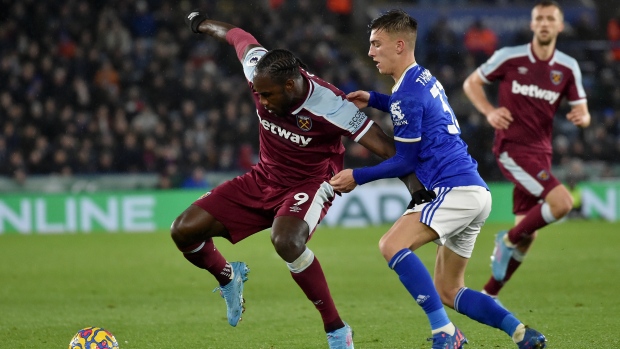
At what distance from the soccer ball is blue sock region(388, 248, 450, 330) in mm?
1807

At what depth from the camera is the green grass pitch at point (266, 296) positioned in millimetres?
→ 6449

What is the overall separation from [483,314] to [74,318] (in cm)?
378

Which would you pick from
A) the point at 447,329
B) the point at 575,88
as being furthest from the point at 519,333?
the point at 575,88

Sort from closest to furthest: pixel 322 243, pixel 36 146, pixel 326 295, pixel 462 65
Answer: pixel 326 295
pixel 322 243
pixel 36 146
pixel 462 65

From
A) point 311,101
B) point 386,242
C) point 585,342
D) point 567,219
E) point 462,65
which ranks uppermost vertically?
point 311,101

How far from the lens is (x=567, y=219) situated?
57.0ft

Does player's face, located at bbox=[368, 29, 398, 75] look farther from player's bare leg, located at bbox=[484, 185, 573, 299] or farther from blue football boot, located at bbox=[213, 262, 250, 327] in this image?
player's bare leg, located at bbox=[484, 185, 573, 299]

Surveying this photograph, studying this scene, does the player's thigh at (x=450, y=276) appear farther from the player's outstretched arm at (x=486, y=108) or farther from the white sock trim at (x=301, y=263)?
the player's outstretched arm at (x=486, y=108)

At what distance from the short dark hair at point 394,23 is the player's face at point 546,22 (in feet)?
9.38

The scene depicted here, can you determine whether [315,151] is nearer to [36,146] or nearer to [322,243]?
[322,243]

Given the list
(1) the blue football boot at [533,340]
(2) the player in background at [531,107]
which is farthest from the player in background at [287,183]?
(2) the player in background at [531,107]

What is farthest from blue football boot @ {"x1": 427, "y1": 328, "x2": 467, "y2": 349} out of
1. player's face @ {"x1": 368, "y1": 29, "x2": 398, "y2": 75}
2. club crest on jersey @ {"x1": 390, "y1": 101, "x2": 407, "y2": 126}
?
player's face @ {"x1": 368, "y1": 29, "x2": 398, "y2": 75}

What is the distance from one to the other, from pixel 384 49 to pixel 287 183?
1.28 meters

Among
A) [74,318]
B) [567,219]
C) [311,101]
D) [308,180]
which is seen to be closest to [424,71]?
[311,101]
